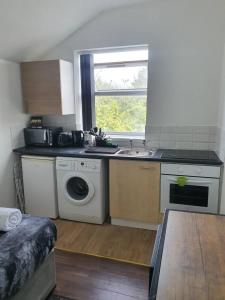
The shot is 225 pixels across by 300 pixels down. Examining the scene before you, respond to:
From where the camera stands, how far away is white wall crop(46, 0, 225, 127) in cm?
267

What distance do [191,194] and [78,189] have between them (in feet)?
4.61

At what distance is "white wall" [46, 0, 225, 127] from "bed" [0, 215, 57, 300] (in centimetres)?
198

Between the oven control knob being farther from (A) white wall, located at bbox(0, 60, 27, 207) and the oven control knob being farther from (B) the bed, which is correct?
(A) white wall, located at bbox(0, 60, 27, 207)

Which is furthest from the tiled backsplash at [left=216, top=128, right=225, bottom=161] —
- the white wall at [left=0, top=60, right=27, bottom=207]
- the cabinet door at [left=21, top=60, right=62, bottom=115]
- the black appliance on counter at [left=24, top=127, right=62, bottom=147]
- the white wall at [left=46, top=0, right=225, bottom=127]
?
the white wall at [left=0, top=60, right=27, bottom=207]

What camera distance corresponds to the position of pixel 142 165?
2594 mm

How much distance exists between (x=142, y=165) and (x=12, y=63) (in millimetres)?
2041

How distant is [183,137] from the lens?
9.65ft

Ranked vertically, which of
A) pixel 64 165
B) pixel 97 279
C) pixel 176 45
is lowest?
pixel 97 279

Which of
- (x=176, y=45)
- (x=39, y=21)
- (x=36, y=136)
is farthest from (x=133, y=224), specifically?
(x=39, y=21)

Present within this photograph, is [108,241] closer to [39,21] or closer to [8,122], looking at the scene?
[8,122]

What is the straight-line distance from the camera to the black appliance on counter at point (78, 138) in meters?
3.18

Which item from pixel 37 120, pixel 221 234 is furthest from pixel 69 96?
pixel 221 234

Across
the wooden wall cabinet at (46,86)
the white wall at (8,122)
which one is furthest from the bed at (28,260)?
the wooden wall cabinet at (46,86)

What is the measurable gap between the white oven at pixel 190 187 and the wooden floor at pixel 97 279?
32.0 inches
